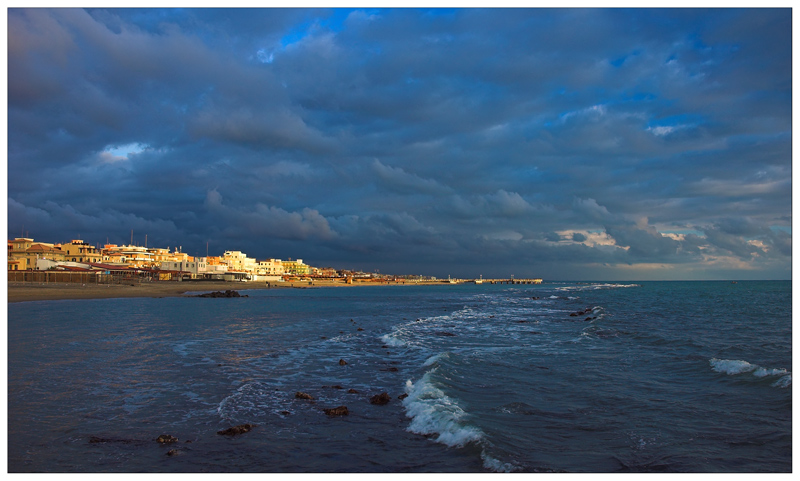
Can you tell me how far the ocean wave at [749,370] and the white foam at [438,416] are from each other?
1238 cm

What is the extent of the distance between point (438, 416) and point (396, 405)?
1.94m

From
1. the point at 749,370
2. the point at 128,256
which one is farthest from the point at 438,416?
the point at 128,256

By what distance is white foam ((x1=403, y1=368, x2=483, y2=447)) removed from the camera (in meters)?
10.4

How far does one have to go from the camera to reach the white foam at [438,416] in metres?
10.4

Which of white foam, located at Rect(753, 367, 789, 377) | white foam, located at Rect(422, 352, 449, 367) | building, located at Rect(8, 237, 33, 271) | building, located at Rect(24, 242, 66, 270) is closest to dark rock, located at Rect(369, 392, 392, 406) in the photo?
white foam, located at Rect(422, 352, 449, 367)

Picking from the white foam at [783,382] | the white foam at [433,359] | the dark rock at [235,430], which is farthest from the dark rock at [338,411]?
the white foam at [783,382]

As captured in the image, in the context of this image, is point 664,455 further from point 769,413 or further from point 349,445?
point 349,445

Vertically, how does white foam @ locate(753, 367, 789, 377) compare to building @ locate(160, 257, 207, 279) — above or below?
below

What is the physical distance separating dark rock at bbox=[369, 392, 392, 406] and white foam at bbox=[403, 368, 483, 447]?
1.85ft

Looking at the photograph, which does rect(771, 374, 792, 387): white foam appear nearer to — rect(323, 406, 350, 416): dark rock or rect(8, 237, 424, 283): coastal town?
rect(323, 406, 350, 416): dark rock

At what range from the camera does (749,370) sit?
17.8 metres

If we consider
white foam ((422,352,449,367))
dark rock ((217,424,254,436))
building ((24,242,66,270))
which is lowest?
white foam ((422,352,449,367))

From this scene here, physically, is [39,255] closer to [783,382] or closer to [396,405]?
[396,405]

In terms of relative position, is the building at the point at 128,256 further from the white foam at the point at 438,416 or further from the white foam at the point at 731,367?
the white foam at the point at 731,367
